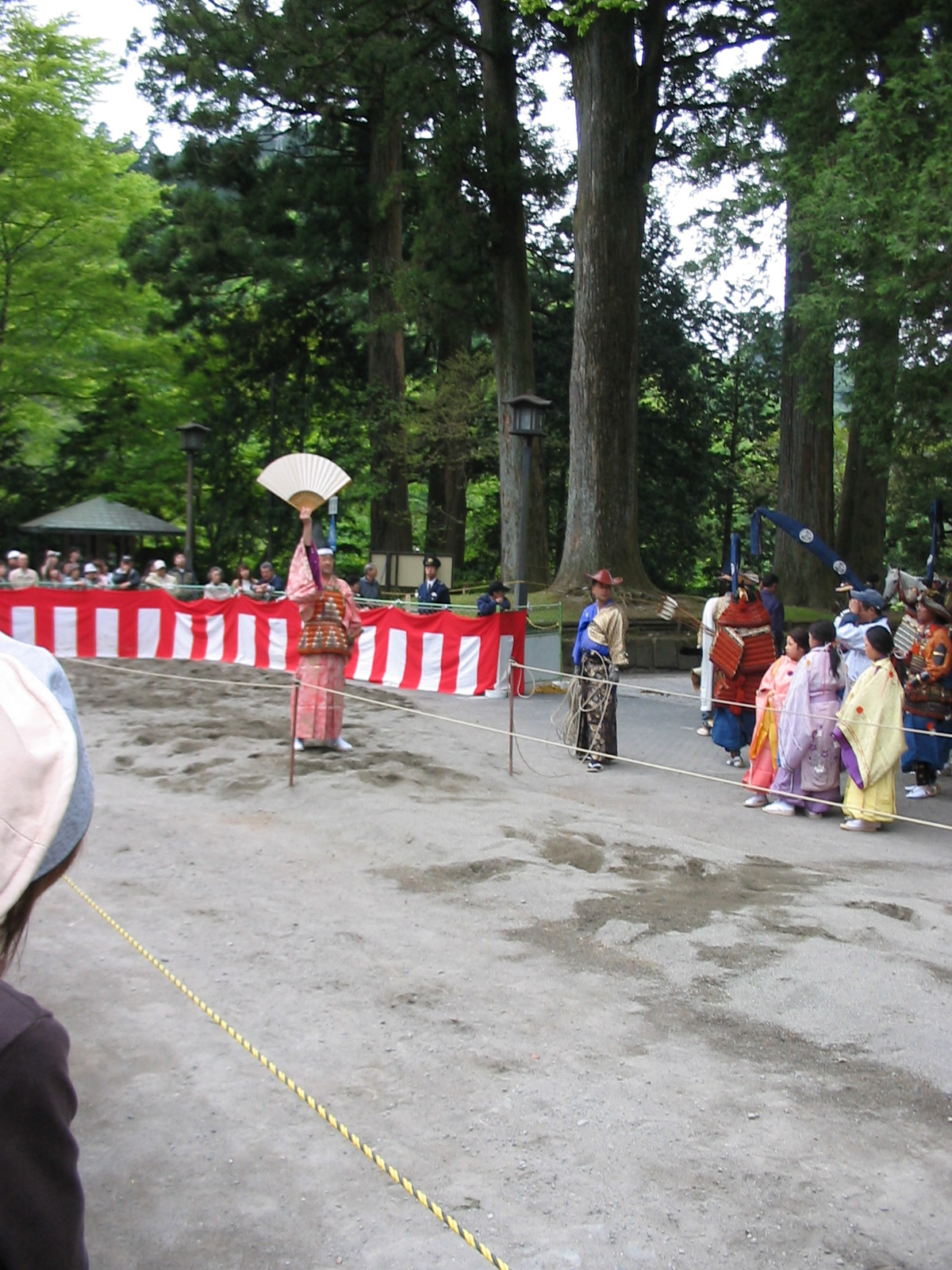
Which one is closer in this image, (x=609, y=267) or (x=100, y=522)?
(x=609, y=267)

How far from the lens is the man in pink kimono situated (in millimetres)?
11117

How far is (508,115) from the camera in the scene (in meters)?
20.9

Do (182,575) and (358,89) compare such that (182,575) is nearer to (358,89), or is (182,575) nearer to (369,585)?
(369,585)

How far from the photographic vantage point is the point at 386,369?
91.5 ft

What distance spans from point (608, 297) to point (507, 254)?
3634 millimetres

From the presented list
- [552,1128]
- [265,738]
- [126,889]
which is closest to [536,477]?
[265,738]

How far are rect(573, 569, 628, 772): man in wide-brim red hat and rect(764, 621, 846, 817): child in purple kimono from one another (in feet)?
6.52

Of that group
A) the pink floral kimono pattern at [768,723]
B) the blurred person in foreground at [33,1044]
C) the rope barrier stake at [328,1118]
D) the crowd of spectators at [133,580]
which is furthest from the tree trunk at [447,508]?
the blurred person in foreground at [33,1044]

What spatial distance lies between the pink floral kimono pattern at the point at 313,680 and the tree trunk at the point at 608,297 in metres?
8.18

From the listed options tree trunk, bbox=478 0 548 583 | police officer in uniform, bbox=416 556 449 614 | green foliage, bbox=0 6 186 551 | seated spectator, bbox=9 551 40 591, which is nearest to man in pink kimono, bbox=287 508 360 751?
police officer in uniform, bbox=416 556 449 614

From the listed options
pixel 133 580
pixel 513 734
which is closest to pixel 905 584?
pixel 513 734

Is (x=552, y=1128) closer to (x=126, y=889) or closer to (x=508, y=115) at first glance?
(x=126, y=889)

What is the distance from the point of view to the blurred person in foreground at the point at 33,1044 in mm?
1340

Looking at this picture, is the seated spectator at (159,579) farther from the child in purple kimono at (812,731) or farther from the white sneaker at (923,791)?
the white sneaker at (923,791)
